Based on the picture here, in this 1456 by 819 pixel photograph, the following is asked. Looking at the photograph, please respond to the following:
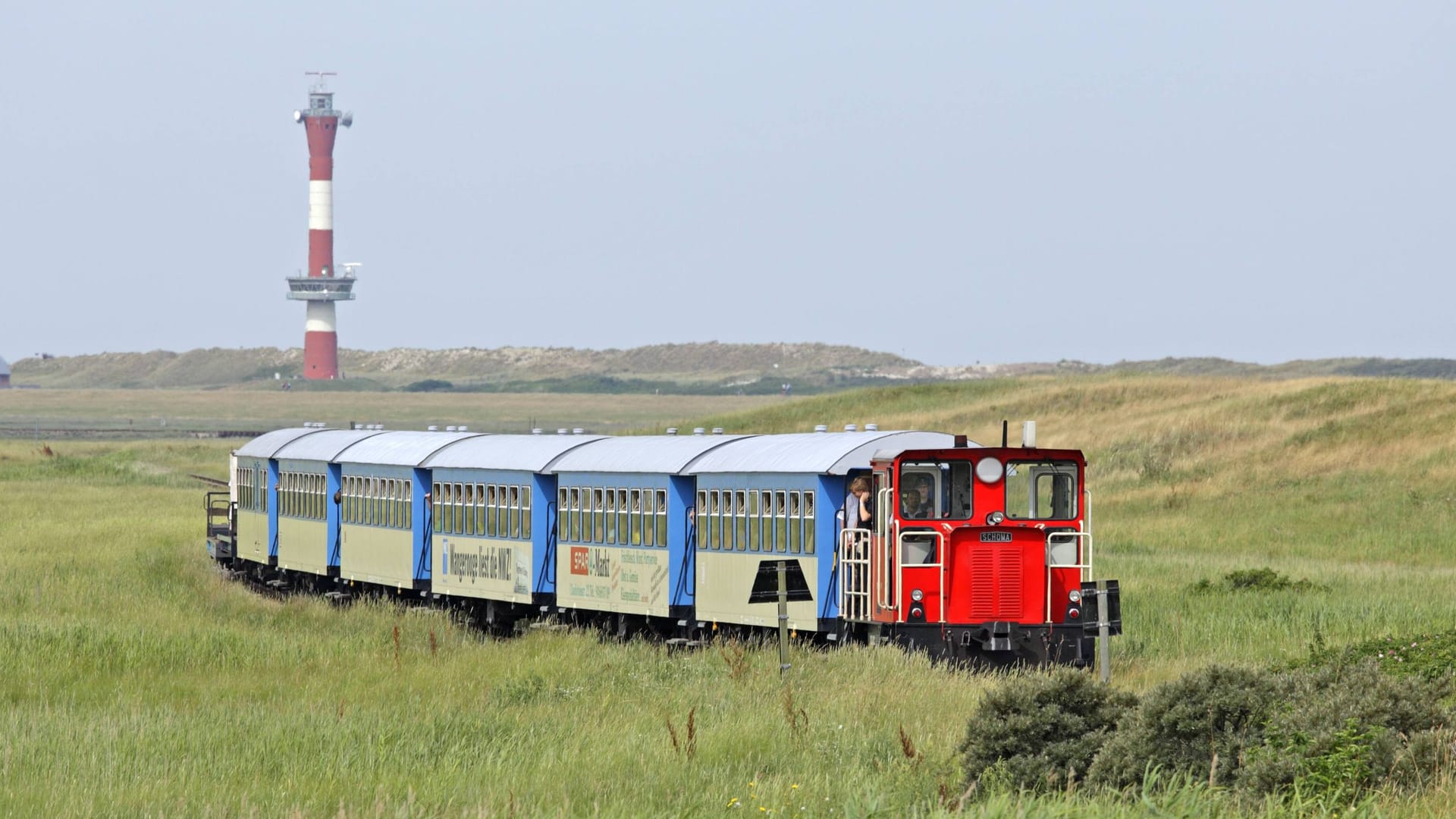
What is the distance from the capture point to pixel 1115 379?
250ft

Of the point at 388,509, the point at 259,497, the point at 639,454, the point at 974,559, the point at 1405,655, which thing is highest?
the point at 639,454

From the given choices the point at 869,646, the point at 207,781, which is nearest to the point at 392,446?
the point at 869,646

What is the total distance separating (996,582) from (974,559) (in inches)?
14.7

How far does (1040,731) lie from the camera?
498 inches

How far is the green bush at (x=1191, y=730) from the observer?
38.8 feet

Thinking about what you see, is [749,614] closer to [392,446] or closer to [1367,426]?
[392,446]

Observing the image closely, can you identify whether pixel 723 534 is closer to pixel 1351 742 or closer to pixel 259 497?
pixel 1351 742

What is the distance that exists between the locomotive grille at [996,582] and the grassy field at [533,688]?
137cm

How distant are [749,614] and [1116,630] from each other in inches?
183

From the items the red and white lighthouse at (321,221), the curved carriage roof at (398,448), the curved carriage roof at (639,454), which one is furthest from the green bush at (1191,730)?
the red and white lighthouse at (321,221)

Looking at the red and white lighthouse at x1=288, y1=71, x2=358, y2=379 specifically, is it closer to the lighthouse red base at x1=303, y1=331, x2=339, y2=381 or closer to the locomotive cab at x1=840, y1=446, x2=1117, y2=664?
the lighthouse red base at x1=303, y1=331, x2=339, y2=381

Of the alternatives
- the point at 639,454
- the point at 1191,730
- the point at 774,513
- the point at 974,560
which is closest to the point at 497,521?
the point at 639,454

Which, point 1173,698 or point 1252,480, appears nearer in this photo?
point 1173,698

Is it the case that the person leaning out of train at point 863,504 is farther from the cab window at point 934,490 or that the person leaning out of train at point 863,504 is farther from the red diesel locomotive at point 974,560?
the cab window at point 934,490
